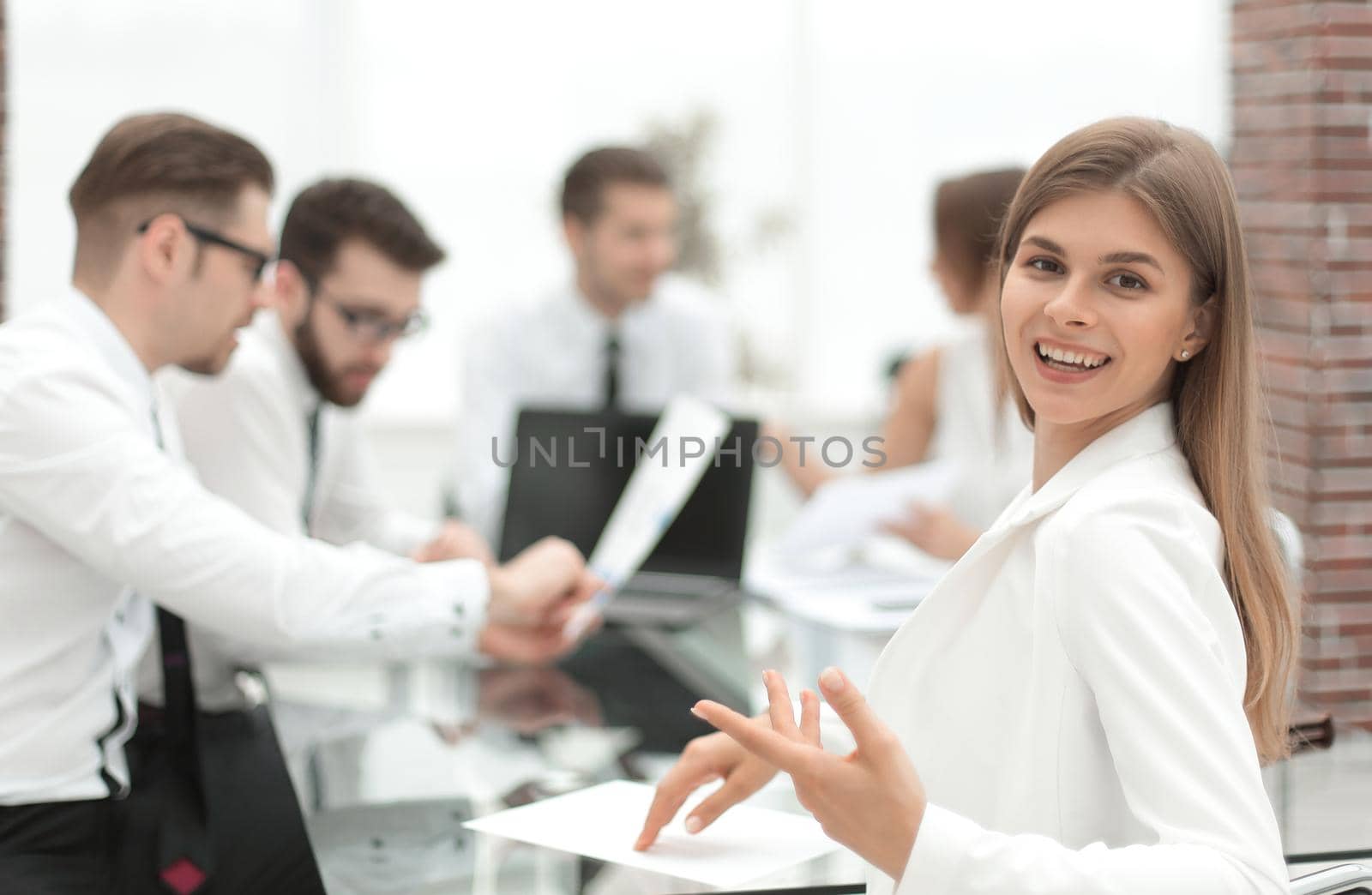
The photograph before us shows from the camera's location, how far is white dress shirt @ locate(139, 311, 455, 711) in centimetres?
205

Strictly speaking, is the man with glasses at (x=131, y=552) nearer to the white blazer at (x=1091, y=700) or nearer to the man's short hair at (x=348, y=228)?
the man's short hair at (x=348, y=228)

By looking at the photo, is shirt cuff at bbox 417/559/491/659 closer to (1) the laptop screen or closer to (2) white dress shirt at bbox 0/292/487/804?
(2) white dress shirt at bbox 0/292/487/804

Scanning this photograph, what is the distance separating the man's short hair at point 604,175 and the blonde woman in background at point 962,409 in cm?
104

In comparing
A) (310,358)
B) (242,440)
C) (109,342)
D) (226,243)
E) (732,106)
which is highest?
(732,106)

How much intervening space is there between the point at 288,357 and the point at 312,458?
18 cm

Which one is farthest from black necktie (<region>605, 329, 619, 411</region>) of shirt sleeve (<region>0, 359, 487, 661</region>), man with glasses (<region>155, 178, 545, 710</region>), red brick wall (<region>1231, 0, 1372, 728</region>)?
shirt sleeve (<region>0, 359, 487, 661</region>)

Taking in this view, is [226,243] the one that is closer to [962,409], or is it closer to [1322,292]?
[962,409]

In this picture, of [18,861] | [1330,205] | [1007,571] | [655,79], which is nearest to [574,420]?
[18,861]

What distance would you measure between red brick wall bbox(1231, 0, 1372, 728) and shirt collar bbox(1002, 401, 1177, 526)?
2.17 metres

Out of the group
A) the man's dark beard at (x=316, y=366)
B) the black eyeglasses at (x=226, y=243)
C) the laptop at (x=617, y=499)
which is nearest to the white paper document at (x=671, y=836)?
the black eyeglasses at (x=226, y=243)

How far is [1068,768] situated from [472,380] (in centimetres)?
289

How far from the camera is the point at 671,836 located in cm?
131

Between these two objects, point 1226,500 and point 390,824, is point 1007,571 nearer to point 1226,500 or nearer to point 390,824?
point 1226,500

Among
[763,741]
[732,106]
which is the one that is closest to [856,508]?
[763,741]
